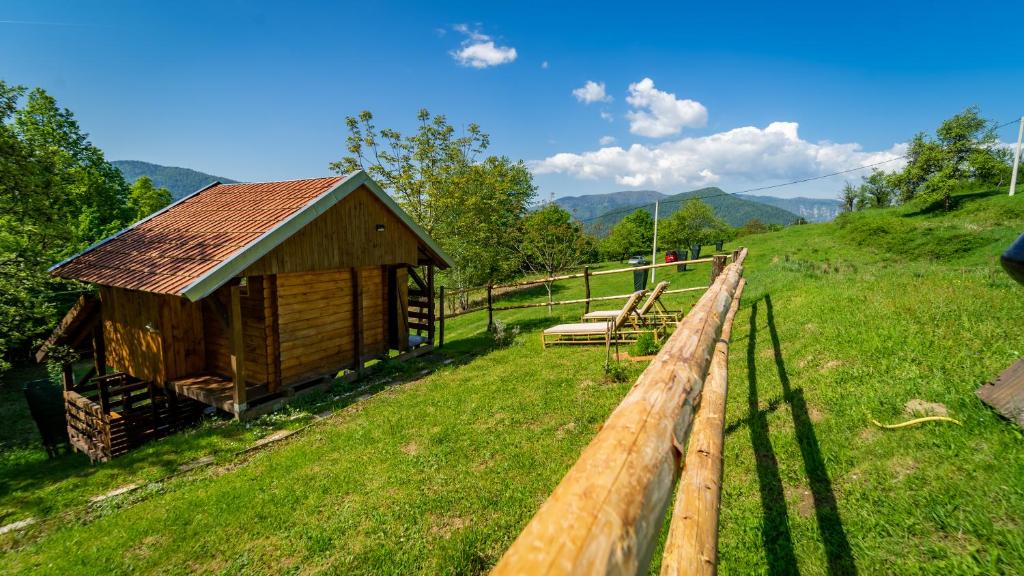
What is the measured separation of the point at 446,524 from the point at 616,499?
4549mm

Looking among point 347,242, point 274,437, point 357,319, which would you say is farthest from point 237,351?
point 347,242

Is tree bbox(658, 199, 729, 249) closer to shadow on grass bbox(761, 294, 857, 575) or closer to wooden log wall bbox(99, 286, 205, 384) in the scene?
shadow on grass bbox(761, 294, 857, 575)

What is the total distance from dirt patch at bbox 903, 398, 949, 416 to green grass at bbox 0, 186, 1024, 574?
0.07m

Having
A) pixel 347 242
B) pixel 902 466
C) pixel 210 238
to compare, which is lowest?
pixel 902 466

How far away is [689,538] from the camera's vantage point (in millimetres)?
1977

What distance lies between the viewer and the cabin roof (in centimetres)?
843

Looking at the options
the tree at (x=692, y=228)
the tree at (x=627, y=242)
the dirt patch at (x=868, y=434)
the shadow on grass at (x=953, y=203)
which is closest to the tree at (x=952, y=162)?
the shadow on grass at (x=953, y=203)

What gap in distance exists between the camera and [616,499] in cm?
90

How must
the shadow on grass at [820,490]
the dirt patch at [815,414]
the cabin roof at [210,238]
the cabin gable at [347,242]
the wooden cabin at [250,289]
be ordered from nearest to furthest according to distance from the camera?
the shadow on grass at [820,490], the dirt patch at [815,414], the cabin roof at [210,238], the wooden cabin at [250,289], the cabin gable at [347,242]

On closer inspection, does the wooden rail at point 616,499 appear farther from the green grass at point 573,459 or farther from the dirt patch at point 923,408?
the dirt patch at point 923,408

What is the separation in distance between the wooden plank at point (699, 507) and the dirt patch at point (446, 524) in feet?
10.00

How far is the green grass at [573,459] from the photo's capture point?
324 centimetres

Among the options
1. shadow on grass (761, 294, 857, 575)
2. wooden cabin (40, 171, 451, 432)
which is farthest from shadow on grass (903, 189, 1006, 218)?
wooden cabin (40, 171, 451, 432)

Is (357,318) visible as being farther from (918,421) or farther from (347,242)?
(918,421)
